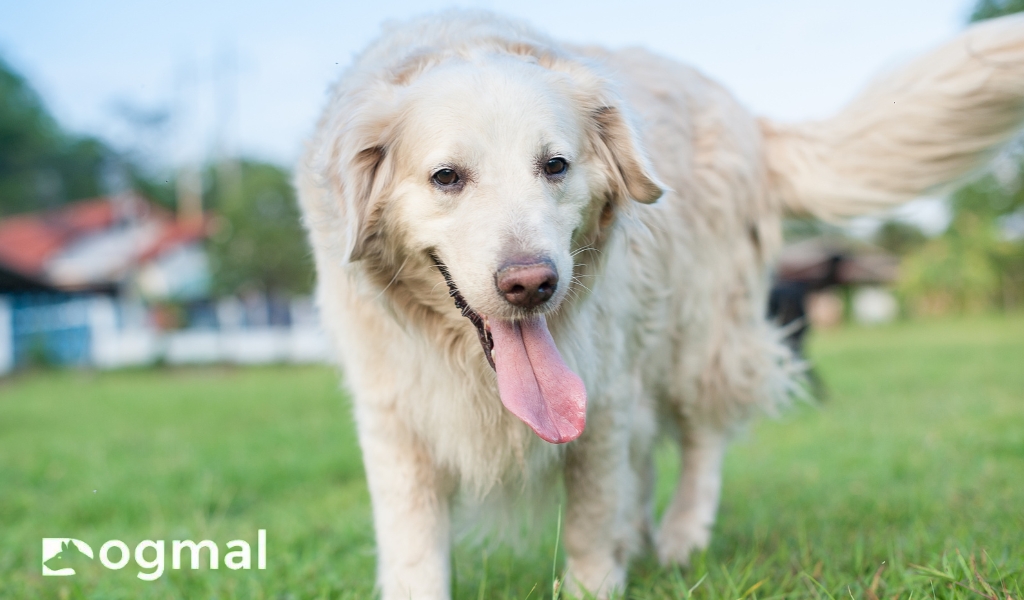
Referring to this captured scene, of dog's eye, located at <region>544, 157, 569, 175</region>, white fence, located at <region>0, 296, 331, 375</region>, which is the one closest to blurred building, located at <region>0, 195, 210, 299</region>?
white fence, located at <region>0, 296, 331, 375</region>

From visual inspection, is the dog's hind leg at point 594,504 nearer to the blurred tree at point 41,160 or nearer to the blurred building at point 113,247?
the blurred building at point 113,247

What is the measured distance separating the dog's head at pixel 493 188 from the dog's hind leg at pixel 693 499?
4.75 ft

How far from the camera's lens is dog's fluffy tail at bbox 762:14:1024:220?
11.8ft

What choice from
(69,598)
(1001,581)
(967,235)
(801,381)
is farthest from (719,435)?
(967,235)

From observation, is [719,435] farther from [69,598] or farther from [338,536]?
[69,598]

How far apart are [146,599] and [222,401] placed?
9.66 m

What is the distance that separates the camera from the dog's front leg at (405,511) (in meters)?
2.60

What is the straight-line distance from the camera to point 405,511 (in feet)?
8.73

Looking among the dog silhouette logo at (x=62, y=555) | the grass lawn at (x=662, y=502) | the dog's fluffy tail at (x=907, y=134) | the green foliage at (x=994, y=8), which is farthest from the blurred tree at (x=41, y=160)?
the dog's fluffy tail at (x=907, y=134)

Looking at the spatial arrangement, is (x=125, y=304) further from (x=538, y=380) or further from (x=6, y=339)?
(x=538, y=380)

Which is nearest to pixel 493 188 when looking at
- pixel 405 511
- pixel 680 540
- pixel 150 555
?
pixel 405 511

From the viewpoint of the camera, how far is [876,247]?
184 ft

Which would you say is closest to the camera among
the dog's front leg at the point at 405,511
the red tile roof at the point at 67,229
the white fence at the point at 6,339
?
the dog's front leg at the point at 405,511

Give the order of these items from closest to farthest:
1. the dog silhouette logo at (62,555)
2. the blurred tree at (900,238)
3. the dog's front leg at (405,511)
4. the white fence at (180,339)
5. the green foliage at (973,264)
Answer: the dog's front leg at (405,511), the dog silhouette logo at (62,555), the white fence at (180,339), the green foliage at (973,264), the blurred tree at (900,238)
